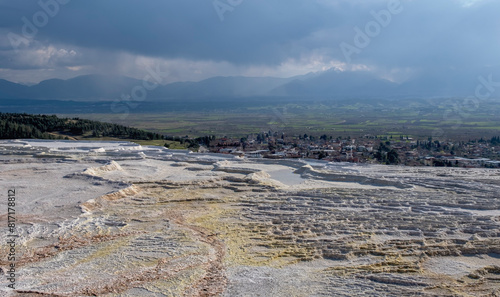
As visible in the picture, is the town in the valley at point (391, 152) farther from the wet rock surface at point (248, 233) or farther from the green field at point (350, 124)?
the green field at point (350, 124)

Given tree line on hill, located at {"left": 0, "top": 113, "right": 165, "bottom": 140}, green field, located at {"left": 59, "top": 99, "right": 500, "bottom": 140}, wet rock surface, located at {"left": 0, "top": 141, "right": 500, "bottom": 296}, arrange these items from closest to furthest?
wet rock surface, located at {"left": 0, "top": 141, "right": 500, "bottom": 296} < tree line on hill, located at {"left": 0, "top": 113, "right": 165, "bottom": 140} < green field, located at {"left": 59, "top": 99, "right": 500, "bottom": 140}

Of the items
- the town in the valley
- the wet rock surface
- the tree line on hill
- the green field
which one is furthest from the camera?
the green field

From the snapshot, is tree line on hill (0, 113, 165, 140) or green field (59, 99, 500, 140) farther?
green field (59, 99, 500, 140)

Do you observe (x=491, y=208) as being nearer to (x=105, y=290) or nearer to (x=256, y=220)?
(x=256, y=220)

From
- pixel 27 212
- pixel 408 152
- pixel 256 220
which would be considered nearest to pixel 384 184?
pixel 256 220

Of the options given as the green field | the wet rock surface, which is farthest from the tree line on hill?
the wet rock surface

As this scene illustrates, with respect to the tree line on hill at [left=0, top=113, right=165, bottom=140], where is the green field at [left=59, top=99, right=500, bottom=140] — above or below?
above

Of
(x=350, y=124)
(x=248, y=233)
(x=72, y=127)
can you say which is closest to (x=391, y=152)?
(x=248, y=233)

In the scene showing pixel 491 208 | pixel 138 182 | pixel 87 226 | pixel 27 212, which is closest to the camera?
pixel 87 226

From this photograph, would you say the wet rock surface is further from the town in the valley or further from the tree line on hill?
the tree line on hill
